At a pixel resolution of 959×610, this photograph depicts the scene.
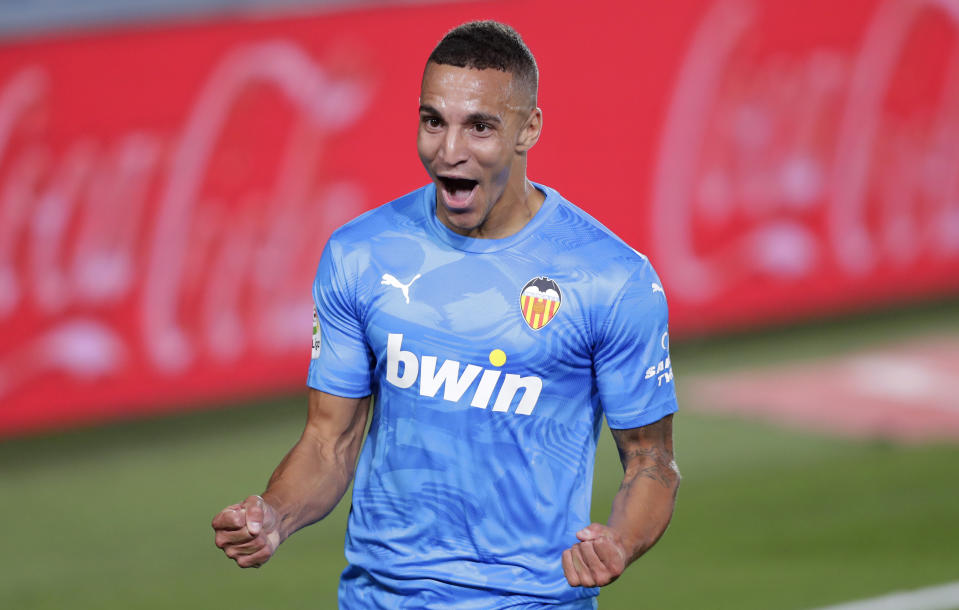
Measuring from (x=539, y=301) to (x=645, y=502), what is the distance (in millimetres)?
591

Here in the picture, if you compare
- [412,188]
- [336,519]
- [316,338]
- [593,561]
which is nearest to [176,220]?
[412,188]

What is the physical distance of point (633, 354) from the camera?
13.7 feet

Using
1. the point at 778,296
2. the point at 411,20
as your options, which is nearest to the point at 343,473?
the point at 411,20

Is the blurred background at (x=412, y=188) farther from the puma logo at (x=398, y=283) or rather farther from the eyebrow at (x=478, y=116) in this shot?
the eyebrow at (x=478, y=116)

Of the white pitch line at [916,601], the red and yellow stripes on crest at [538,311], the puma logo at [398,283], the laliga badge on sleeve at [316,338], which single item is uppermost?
the puma logo at [398,283]

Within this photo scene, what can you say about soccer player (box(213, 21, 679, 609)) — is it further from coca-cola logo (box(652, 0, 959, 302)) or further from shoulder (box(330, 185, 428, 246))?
coca-cola logo (box(652, 0, 959, 302))

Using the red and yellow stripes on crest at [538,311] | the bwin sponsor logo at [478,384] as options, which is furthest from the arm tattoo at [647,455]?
the red and yellow stripes on crest at [538,311]

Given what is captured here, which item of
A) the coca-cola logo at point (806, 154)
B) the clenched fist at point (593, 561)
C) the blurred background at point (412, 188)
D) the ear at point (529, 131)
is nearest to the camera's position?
the clenched fist at point (593, 561)

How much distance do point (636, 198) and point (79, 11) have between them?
4.28 meters

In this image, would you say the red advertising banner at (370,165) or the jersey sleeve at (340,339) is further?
A: the red advertising banner at (370,165)

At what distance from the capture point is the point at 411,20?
10.6m

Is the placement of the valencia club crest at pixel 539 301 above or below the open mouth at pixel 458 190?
below

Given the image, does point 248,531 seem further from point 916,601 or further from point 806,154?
point 806,154

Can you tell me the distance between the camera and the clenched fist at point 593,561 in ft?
12.4
